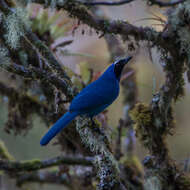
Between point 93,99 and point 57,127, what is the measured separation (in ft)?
2.04

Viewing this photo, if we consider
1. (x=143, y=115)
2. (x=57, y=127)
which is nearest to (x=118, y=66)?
(x=143, y=115)

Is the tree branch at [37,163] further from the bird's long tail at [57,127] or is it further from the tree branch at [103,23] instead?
the tree branch at [103,23]

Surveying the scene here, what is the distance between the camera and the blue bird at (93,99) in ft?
9.48

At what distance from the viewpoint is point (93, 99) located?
333 centimetres

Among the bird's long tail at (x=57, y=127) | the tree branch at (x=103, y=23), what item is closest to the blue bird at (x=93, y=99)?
the bird's long tail at (x=57, y=127)

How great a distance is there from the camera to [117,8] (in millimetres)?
7148

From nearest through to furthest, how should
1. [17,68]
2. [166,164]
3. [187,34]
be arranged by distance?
[17,68]
[187,34]
[166,164]

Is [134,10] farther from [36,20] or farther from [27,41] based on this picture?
[27,41]

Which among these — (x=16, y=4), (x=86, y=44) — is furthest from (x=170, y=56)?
(x=86, y=44)

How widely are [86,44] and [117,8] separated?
1.14 metres

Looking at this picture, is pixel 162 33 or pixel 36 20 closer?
pixel 162 33

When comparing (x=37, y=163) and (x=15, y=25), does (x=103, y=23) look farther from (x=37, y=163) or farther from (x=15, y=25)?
(x=37, y=163)

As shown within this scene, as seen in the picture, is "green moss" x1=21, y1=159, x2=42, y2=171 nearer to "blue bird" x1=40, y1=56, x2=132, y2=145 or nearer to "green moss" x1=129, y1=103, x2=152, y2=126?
"blue bird" x1=40, y1=56, x2=132, y2=145

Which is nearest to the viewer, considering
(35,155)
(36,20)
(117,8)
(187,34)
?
(187,34)
